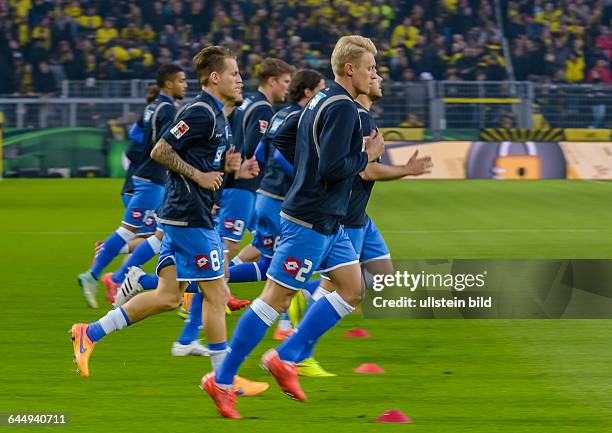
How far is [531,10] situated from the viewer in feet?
119

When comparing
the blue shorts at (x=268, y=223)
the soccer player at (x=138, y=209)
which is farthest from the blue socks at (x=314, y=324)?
the soccer player at (x=138, y=209)

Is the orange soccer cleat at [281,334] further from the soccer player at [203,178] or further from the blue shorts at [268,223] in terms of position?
the soccer player at [203,178]

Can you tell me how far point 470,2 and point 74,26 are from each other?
12.2m

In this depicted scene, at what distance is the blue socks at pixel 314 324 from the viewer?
257 inches

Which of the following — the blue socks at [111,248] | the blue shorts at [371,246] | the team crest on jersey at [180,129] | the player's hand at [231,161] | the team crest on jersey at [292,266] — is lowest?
the blue socks at [111,248]

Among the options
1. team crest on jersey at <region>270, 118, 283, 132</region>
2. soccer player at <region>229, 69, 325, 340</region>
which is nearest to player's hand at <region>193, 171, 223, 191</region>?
soccer player at <region>229, 69, 325, 340</region>

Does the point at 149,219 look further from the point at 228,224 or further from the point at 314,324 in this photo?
the point at 314,324

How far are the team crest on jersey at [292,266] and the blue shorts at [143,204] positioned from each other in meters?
4.82

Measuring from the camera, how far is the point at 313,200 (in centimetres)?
621

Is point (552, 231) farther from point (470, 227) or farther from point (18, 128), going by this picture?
point (18, 128)

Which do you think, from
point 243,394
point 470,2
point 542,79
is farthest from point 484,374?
point 470,2

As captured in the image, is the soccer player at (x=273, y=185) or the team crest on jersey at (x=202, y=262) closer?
the team crest on jersey at (x=202, y=262)

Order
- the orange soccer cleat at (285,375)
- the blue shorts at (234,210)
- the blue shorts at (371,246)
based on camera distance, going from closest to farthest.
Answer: the orange soccer cleat at (285,375), the blue shorts at (371,246), the blue shorts at (234,210)

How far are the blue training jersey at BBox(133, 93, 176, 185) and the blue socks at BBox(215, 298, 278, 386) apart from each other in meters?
3.43
